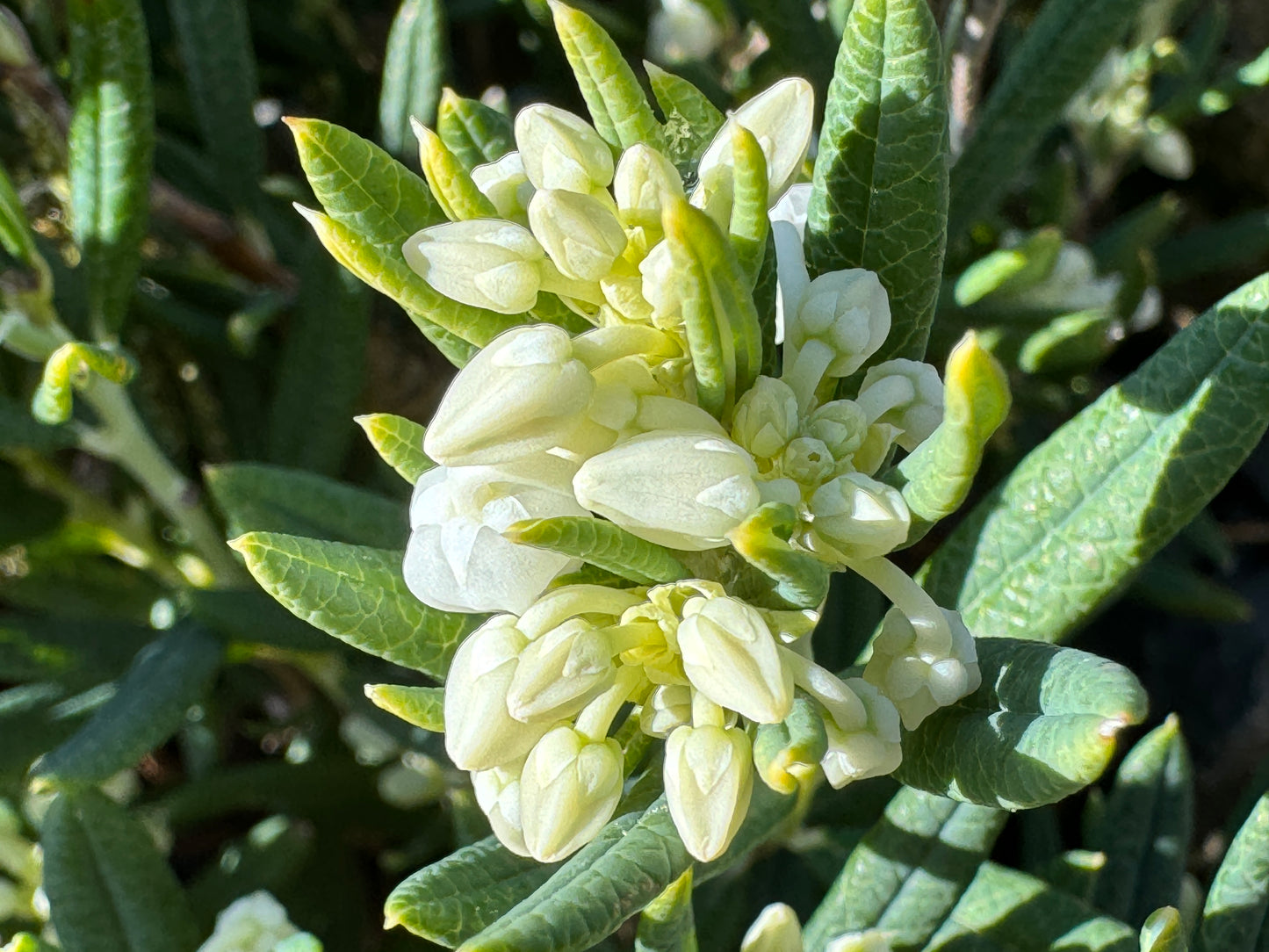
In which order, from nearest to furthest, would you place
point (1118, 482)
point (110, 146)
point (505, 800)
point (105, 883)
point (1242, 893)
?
point (505, 800) < point (1118, 482) < point (1242, 893) < point (105, 883) < point (110, 146)

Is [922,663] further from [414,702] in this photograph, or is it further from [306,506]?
[306,506]

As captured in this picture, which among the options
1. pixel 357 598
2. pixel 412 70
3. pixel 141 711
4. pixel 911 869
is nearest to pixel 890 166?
pixel 357 598

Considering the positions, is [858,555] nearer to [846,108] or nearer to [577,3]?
[846,108]

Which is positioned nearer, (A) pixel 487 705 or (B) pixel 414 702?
(A) pixel 487 705

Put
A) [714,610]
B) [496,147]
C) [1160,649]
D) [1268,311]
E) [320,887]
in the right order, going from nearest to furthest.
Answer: [714,610] → [1268,311] → [496,147] → [320,887] → [1160,649]

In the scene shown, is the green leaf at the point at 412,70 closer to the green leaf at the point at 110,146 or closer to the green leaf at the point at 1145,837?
the green leaf at the point at 110,146

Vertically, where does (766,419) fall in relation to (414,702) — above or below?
above

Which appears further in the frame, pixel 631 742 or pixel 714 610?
pixel 631 742

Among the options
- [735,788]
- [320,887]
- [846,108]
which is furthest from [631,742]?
[320,887]
